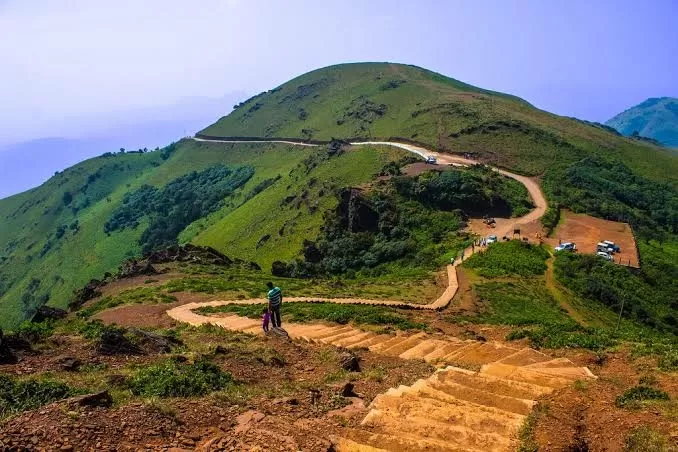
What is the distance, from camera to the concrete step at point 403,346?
19047mm

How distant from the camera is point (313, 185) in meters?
82.1

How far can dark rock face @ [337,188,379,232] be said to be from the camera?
6284 cm

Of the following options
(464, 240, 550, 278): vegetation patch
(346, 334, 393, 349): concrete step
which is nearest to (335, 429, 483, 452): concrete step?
(346, 334, 393, 349): concrete step

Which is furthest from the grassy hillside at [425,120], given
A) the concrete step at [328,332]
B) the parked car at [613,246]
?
the concrete step at [328,332]

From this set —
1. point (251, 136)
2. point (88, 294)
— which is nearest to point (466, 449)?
point (88, 294)

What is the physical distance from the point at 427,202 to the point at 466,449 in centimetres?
5627

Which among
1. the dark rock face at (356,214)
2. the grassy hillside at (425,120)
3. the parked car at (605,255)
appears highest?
the grassy hillside at (425,120)

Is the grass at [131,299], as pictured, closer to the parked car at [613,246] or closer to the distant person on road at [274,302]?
the distant person on road at [274,302]

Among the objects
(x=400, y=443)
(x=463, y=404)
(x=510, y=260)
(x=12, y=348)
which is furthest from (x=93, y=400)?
(x=510, y=260)

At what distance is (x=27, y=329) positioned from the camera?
2072cm

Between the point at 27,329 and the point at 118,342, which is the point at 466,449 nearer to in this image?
the point at 118,342

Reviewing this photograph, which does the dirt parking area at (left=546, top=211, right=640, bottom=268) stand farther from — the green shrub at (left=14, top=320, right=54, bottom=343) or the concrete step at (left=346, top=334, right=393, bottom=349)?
Result: the green shrub at (left=14, top=320, right=54, bottom=343)

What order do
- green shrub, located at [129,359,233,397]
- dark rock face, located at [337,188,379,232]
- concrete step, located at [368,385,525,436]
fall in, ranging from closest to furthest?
concrete step, located at [368,385,525,436], green shrub, located at [129,359,233,397], dark rock face, located at [337,188,379,232]

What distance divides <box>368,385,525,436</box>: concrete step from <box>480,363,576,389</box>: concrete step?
2.66m
